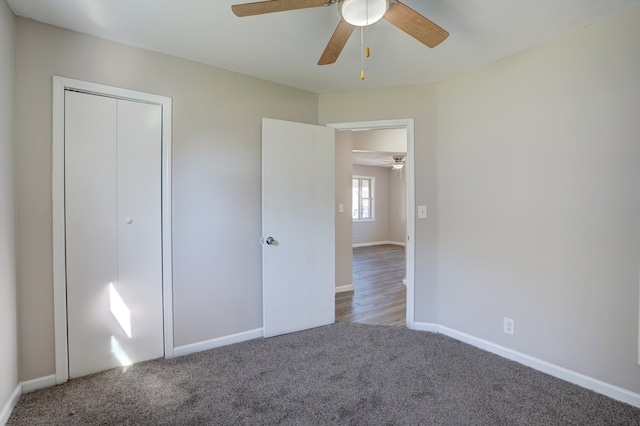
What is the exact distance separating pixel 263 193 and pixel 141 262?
112cm

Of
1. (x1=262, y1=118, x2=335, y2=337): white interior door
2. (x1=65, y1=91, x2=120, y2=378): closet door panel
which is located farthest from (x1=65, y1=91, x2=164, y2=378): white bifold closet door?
(x1=262, y1=118, x2=335, y2=337): white interior door

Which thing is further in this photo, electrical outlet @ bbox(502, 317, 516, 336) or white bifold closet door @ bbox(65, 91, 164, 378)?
electrical outlet @ bbox(502, 317, 516, 336)

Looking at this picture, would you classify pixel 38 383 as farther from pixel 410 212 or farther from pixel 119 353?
pixel 410 212

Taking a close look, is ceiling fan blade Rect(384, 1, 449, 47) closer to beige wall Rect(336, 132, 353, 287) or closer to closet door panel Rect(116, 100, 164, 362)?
closet door panel Rect(116, 100, 164, 362)

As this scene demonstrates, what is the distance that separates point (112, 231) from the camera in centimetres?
232

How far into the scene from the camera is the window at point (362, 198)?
9.32m

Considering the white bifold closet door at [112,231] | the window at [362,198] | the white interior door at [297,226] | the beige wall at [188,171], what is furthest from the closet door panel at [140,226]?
the window at [362,198]

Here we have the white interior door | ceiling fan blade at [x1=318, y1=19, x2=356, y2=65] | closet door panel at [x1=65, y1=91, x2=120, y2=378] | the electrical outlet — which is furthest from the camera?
the white interior door

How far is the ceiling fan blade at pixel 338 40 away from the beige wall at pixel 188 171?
1.12 meters

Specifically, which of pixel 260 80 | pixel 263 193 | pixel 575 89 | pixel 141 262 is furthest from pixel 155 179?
pixel 575 89

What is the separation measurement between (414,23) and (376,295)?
11.2 ft

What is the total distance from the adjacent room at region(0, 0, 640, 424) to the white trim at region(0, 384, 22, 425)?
0.02 meters

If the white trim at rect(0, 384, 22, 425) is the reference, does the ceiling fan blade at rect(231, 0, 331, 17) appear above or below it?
above

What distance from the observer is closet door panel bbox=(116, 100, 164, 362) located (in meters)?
2.36
